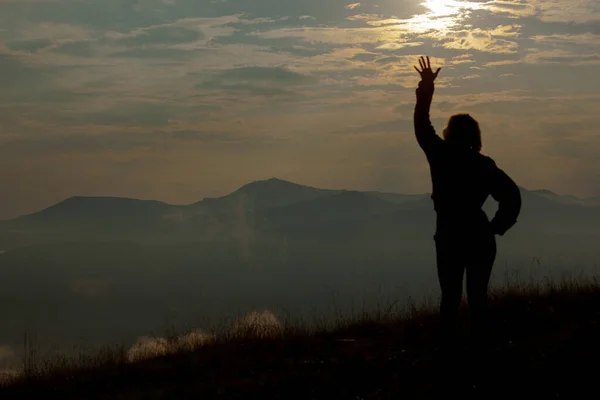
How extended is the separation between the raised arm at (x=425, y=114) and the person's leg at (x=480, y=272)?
3.44 feet

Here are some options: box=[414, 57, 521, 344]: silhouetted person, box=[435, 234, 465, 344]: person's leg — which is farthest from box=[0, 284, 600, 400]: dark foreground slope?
box=[414, 57, 521, 344]: silhouetted person

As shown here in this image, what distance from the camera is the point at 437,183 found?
7.40 metres

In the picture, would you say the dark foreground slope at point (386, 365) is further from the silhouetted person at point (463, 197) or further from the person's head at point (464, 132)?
the person's head at point (464, 132)

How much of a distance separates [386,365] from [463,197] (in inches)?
95.6

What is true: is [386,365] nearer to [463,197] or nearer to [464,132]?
[463,197]

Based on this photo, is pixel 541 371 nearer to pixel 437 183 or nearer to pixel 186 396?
pixel 437 183

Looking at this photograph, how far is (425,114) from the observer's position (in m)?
7.44

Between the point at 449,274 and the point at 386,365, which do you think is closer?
the point at 449,274

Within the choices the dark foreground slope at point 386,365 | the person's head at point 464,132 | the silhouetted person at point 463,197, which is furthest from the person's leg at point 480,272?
the person's head at point 464,132

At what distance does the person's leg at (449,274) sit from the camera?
7402mm

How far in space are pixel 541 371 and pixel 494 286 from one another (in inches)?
189

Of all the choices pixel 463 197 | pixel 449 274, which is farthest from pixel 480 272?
pixel 463 197

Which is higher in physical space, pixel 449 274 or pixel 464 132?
pixel 464 132

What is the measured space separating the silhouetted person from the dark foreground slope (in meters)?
0.96
